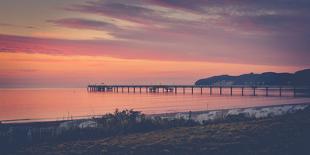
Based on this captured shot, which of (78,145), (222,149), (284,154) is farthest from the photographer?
(78,145)

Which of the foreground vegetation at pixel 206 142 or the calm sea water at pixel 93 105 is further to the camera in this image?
the calm sea water at pixel 93 105

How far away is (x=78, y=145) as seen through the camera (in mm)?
13914

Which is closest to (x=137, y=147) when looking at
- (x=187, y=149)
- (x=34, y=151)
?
(x=187, y=149)

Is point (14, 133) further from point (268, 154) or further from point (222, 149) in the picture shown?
point (268, 154)

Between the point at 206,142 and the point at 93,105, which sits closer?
the point at 206,142

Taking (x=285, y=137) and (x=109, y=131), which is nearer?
(x=285, y=137)

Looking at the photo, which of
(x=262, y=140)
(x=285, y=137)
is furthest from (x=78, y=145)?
(x=285, y=137)

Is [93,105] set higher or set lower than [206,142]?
lower

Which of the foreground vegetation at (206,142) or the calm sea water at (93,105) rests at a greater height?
the foreground vegetation at (206,142)

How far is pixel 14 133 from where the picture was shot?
16.8 meters

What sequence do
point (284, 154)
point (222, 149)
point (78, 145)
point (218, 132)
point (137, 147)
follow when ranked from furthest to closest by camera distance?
point (218, 132), point (78, 145), point (137, 147), point (222, 149), point (284, 154)

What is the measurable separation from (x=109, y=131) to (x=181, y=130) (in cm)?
349

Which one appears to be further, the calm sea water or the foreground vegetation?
the calm sea water

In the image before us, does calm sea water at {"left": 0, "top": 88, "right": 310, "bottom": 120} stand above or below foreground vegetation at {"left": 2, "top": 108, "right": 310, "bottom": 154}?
below
